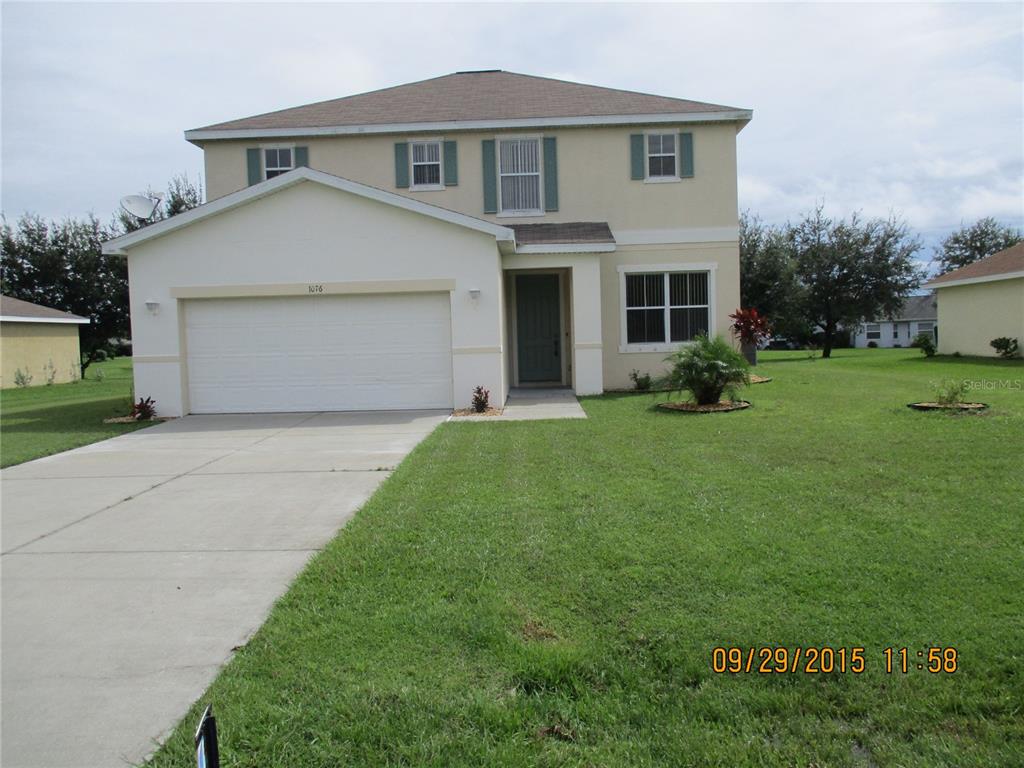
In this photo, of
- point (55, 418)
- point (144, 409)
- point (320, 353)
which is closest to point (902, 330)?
point (320, 353)

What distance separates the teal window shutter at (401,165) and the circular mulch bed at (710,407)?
338 inches

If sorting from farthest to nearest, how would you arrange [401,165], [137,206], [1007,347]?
1. [1007,347]
2. [401,165]
3. [137,206]

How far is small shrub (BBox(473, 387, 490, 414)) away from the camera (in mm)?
14211

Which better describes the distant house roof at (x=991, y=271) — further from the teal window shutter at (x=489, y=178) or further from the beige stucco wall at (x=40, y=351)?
the beige stucco wall at (x=40, y=351)

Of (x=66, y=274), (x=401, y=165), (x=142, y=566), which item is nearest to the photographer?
(x=142, y=566)

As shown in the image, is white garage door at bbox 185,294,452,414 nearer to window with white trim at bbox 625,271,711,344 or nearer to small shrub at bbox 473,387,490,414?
small shrub at bbox 473,387,490,414

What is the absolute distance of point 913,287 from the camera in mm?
34812

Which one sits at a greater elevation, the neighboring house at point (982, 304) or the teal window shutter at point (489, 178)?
the teal window shutter at point (489, 178)

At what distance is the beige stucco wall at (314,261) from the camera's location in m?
14.4

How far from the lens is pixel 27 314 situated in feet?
85.9

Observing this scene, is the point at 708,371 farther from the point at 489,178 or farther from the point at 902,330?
the point at 902,330

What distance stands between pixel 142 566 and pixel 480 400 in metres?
8.78

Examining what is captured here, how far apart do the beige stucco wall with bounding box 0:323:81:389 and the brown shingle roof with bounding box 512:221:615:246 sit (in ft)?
61.2
